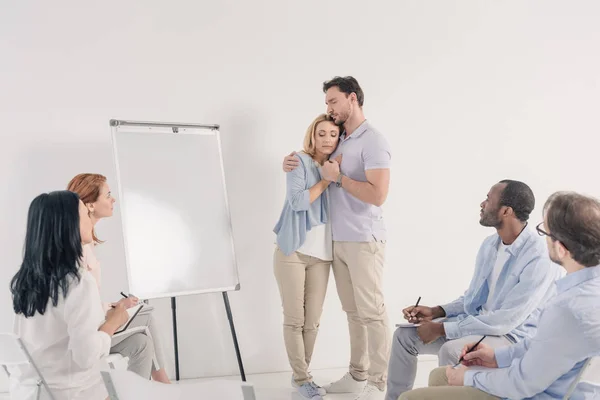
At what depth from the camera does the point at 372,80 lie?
3672 millimetres

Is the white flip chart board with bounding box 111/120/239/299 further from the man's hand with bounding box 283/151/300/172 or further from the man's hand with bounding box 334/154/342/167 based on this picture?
the man's hand with bounding box 334/154/342/167

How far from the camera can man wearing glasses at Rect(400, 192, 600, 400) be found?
1533 millimetres

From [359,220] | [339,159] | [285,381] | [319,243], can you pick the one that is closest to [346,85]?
[339,159]

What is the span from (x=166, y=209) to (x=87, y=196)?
1.40ft

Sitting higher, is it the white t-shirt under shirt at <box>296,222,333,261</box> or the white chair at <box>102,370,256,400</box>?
the white t-shirt under shirt at <box>296,222,333,261</box>

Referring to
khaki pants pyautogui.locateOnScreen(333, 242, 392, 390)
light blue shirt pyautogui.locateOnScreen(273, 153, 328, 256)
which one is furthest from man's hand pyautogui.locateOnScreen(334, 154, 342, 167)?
khaki pants pyautogui.locateOnScreen(333, 242, 392, 390)

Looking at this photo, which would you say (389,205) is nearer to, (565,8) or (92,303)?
(565,8)

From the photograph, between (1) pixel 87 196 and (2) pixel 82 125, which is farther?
(2) pixel 82 125

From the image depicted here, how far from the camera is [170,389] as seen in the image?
1444mm

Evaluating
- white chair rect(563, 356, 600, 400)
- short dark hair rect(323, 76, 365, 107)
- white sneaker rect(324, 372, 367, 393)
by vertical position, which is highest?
short dark hair rect(323, 76, 365, 107)

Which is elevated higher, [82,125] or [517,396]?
[82,125]

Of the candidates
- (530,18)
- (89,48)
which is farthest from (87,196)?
(530,18)

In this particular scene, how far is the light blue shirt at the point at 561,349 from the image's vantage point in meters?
1.53

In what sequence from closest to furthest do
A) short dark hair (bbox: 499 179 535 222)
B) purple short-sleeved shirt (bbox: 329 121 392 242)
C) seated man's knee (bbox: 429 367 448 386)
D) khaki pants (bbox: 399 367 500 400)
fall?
khaki pants (bbox: 399 367 500 400) → seated man's knee (bbox: 429 367 448 386) → short dark hair (bbox: 499 179 535 222) → purple short-sleeved shirt (bbox: 329 121 392 242)
